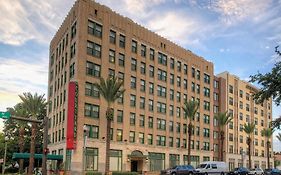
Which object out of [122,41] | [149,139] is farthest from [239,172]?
[122,41]

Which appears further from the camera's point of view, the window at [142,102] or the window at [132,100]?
the window at [142,102]

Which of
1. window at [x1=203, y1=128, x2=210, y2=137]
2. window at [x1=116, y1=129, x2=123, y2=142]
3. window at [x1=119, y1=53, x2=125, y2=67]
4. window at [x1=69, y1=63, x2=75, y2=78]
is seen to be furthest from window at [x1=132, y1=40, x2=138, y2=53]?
window at [x1=203, y1=128, x2=210, y2=137]

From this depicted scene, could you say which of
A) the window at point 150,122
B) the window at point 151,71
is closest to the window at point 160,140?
the window at point 150,122

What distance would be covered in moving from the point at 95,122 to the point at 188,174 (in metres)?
17.2

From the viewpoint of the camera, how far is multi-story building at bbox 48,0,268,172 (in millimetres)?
61125

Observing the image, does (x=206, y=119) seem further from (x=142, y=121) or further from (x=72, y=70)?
(x=72, y=70)

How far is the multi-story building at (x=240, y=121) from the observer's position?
4001 inches

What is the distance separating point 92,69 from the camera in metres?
63.3

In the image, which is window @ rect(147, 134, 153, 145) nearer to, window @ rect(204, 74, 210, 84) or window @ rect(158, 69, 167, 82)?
window @ rect(158, 69, 167, 82)

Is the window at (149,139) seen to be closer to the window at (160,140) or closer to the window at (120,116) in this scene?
the window at (160,140)

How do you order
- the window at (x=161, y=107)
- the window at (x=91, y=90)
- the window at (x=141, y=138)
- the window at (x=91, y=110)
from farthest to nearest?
1. the window at (x=161, y=107)
2. the window at (x=141, y=138)
3. the window at (x=91, y=90)
4. the window at (x=91, y=110)

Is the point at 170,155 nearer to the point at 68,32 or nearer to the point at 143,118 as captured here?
the point at 143,118

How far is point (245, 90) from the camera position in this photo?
11219 cm

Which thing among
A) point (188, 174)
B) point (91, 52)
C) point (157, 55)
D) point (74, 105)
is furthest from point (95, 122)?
point (157, 55)
